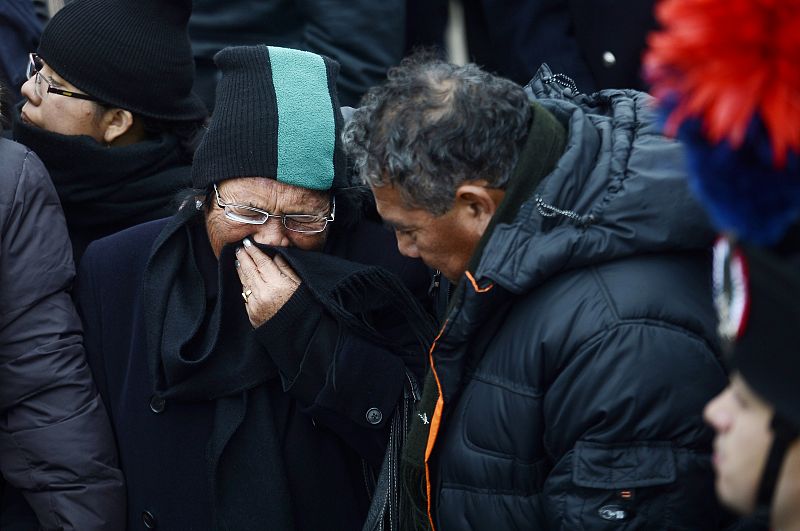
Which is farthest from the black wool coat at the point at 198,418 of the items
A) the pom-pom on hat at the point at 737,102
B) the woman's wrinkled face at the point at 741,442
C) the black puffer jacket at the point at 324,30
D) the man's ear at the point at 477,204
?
the pom-pom on hat at the point at 737,102

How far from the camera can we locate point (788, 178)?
4.21 ft

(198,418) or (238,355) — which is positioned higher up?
(238,355)

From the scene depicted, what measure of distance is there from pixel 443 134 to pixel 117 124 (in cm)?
131

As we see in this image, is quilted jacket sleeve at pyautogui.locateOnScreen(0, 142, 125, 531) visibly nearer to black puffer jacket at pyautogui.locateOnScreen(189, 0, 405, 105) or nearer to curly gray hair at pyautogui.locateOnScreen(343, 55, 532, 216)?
curly gray hair at pyautogui.locateOnScreen(343, 55, 532, 216)

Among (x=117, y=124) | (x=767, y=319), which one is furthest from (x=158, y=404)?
(x=767, y=319)

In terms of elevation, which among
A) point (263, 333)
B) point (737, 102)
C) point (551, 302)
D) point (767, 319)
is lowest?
point (263, 333)

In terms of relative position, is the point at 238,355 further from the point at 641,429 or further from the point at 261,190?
the point at 641,429

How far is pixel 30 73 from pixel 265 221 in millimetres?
1074

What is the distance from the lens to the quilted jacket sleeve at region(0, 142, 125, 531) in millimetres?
2561

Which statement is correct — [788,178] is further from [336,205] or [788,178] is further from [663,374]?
[336,205]

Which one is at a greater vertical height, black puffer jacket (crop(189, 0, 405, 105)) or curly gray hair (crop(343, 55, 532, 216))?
curly gray hair (crop(343, 55, 532, 216))

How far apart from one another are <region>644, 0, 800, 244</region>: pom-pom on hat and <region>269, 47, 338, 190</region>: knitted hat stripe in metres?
1.37

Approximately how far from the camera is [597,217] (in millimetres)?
2057

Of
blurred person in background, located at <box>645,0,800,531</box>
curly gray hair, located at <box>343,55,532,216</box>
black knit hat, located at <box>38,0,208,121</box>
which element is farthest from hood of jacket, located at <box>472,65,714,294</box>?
black knit hat, located at <box>38,0,208,121</box>
